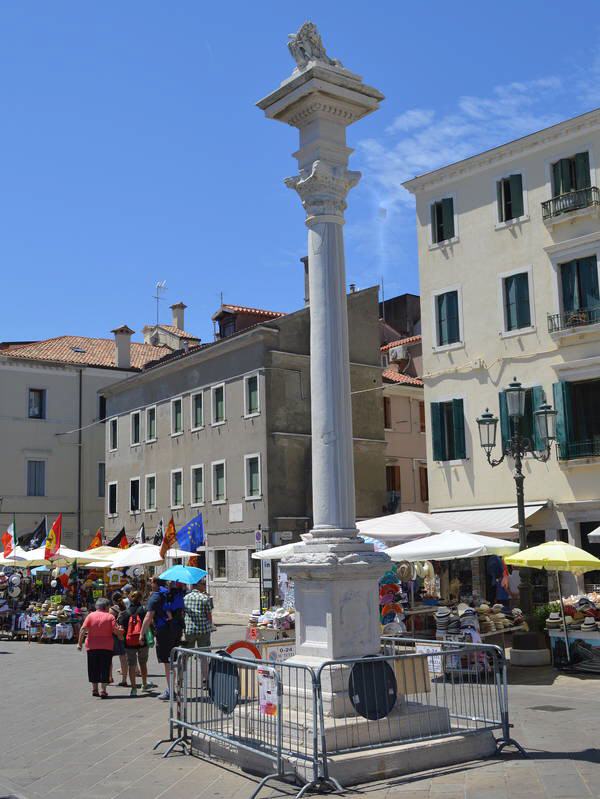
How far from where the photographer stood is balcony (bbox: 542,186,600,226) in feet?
81.9

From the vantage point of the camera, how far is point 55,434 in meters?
48.5

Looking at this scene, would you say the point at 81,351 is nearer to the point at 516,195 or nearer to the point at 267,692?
the point at 516,195

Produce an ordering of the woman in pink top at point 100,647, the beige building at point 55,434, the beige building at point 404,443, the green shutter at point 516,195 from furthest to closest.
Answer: the beige building at point 55,434, the beige building at point 404,443, the green shutter at point 516,195, the woman in pink top at point 100,647

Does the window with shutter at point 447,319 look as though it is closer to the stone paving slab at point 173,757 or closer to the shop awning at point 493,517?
the shop awning at point 493,517

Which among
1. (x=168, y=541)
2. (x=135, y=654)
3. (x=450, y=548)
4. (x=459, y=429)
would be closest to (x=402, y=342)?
(x=459, y=429)

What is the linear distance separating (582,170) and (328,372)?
17.6 meters

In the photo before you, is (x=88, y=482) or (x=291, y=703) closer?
(x=291, y=703)

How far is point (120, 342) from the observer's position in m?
50.6

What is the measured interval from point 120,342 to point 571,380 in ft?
99.7

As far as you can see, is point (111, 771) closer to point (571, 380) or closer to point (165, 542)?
point (165, 542)

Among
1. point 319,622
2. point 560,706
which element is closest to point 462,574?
point 560,706

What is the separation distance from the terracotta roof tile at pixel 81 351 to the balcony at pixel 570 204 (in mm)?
29397

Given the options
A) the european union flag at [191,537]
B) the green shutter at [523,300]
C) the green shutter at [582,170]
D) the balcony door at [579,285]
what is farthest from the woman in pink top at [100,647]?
the green shutter at [582,170]

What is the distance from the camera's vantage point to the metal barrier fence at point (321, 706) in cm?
869
